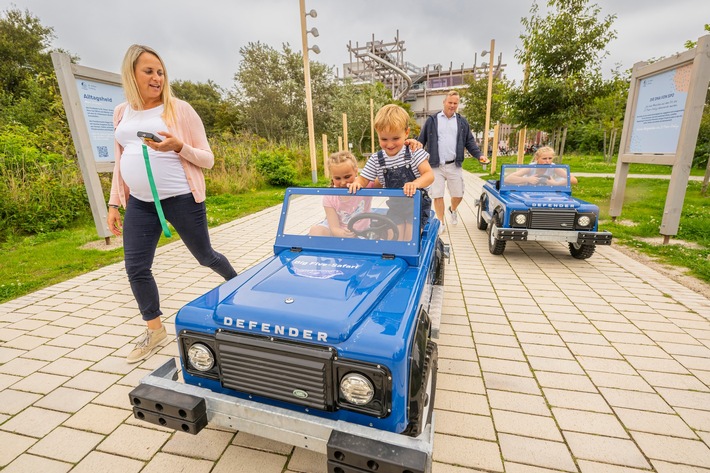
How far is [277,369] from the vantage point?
1637mm

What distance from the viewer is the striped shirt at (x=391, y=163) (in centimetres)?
350

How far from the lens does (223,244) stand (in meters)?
6.38

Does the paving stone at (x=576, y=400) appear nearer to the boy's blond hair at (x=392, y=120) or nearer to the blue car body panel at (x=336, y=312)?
the blue car body panel at (x=336, y=312)

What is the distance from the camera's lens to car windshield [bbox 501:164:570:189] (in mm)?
5791

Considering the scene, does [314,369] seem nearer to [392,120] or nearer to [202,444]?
[202,444]

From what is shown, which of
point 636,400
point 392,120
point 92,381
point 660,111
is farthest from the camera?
point 660,111

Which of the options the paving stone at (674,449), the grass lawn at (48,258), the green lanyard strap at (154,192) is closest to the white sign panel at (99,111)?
the grass lawn at (48,258)

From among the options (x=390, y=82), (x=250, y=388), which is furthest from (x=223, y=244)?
(x=390, y=82)

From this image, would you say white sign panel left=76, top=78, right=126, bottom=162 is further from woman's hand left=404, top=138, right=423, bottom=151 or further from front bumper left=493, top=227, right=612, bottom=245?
front bumper left=493, top=227, right=612, bottom=245

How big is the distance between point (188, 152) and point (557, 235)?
4760 millimetres

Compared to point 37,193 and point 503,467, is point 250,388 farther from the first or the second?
point 37,193

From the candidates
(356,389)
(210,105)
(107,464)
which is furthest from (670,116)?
(210,105)

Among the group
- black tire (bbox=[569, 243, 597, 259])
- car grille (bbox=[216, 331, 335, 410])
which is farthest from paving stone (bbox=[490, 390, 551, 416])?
black tire (bbox=[569, 243, 597, 259])

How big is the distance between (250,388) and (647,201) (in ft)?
38.8
